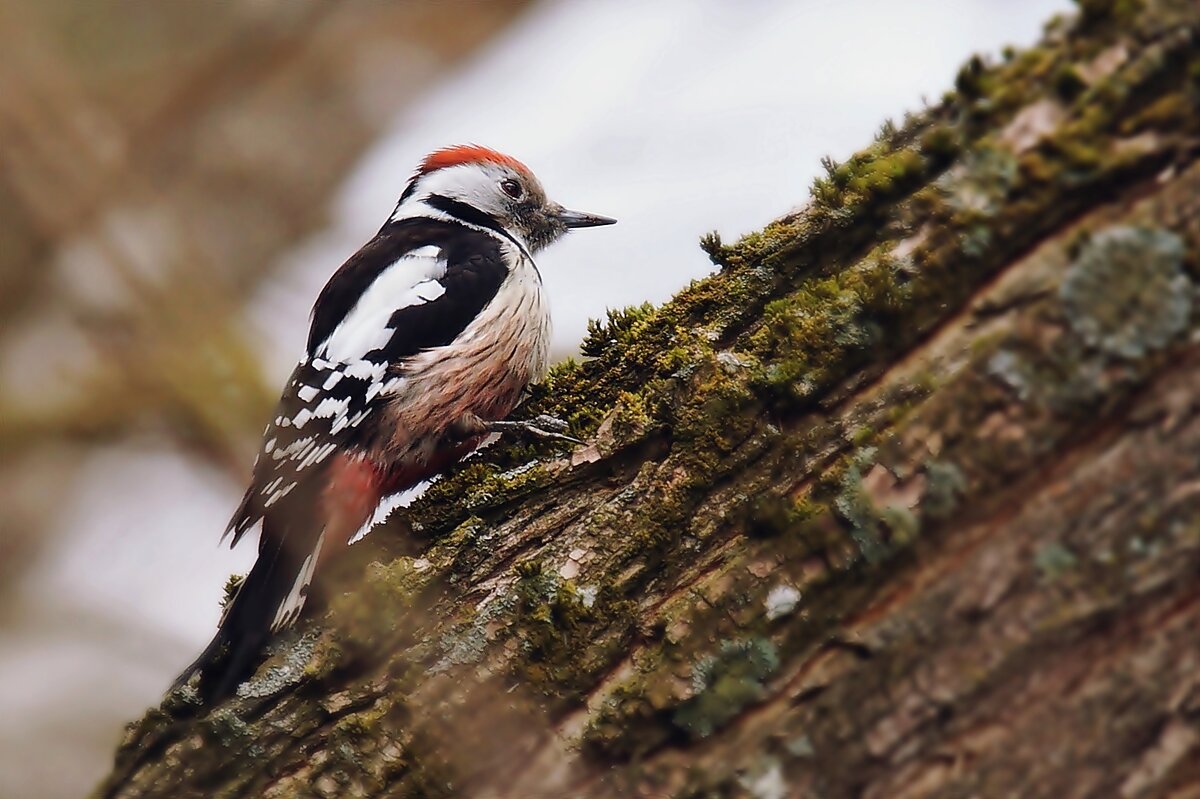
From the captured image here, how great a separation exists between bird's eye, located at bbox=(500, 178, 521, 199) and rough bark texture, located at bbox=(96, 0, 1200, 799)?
197 cm

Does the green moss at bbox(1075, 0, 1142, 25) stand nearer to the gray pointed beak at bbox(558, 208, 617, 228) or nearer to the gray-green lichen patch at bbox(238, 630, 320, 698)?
the gray-green lichen patch at bbox(238, 630, 320, 698)

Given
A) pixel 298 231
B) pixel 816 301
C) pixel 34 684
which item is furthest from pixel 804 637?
pixel 34 684

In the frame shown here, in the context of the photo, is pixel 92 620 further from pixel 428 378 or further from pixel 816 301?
pixel 816 301

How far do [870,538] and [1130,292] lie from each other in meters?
0.44

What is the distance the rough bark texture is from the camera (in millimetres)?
1261

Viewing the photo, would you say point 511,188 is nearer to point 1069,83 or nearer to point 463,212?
point 463,212

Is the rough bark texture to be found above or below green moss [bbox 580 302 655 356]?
below

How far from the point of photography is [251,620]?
212cm

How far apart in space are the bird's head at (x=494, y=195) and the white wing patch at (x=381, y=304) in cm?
78

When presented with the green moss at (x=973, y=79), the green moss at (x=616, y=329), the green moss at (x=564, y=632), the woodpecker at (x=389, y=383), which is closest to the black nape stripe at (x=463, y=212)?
the woodpecker at (x=389, y=383)

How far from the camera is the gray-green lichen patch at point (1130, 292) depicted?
1.25 metres

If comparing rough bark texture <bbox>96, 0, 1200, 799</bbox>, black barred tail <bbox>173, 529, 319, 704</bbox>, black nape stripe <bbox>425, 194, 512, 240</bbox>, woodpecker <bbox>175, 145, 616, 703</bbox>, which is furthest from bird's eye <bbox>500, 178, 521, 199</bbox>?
rough bark texture <bbox>96, 0, 1200, 799</bbox>

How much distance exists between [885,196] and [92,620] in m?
2.74

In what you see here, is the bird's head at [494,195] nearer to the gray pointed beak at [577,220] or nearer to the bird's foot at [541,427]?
the gray pointed beak at [577,220]
